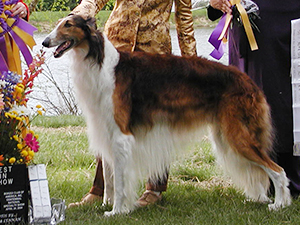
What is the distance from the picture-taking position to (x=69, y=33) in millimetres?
3473

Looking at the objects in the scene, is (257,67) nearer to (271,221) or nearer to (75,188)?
(271,221)

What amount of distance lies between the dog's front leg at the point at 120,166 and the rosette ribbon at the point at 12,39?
1131 mm

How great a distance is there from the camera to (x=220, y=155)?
4.21 metres

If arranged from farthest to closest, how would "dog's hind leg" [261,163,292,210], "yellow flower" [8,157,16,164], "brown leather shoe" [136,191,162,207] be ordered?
"brown leather shoe" [136,191,162,207] → "dog's hind leg" [261,163,292,210] → "yellow flower" [8,157,16,164]

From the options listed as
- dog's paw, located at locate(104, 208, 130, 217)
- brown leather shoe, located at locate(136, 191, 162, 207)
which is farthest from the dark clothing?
dog's paw, located at locate(104, 208, 130, 217)

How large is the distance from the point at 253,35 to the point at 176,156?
4.24 ft

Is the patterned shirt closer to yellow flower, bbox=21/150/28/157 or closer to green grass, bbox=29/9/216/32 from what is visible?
yellow flower, bbox=21/150/28/157

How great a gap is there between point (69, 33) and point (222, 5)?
Result: 149 cm

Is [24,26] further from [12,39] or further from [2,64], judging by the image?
[2,64]

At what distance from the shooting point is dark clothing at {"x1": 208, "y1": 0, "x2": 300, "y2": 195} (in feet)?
13.5

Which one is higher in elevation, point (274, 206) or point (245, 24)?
point (245, 24)

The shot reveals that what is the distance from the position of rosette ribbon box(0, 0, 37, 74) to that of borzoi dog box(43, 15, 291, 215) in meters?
0.59

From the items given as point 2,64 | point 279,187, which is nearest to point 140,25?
point 2,64

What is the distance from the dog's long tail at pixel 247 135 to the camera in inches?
151
